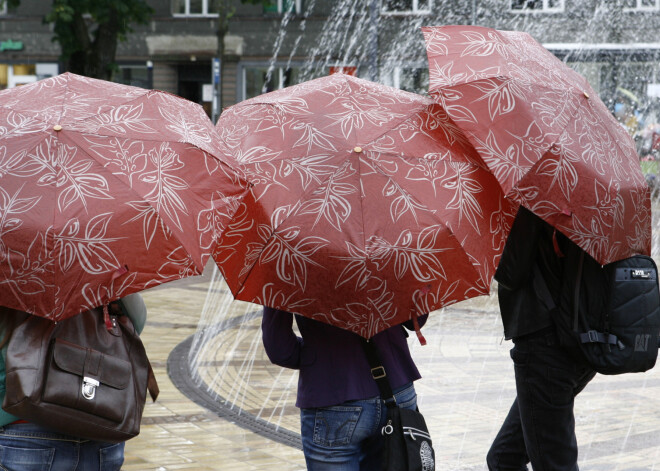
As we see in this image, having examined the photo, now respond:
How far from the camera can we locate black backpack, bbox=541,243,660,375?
3553 mm

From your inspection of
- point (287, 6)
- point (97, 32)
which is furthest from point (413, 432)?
point (287, 6)

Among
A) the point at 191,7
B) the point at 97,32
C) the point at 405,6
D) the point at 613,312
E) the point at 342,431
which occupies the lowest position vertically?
the point at 191,7

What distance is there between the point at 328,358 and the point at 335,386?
99 mm

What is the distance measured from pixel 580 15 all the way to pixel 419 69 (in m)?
4.87

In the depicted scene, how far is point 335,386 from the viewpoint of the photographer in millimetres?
3107

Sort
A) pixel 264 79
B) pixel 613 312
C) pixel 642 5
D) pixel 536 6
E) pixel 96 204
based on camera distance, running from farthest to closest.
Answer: pixel 264 79 → pixel 536 6 → pixel 642 5 → pixel 613 312 → pixel 96 204

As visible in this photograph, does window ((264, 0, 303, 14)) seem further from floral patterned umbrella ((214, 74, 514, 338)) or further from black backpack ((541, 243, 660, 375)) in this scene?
floral patterned umbrella ((214, 74, 514, 338))

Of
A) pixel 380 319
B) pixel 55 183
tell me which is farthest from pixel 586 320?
pixel 55 183

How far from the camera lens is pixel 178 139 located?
2.83 meters

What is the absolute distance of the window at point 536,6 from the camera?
25.9 m

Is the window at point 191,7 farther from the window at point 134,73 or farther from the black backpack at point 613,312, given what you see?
the black backpack at point 613,312

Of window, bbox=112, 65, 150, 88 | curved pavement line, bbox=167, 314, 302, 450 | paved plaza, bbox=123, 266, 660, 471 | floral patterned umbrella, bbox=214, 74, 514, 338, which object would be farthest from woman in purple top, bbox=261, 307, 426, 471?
window, bbox=112, 65, 150, 88

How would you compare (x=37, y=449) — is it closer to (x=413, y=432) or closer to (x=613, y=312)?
(x=413, y=432)

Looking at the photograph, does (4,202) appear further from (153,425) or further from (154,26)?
(154,26)
